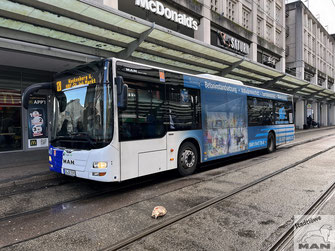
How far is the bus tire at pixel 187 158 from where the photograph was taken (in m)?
6.74

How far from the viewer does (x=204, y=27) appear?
16562 millimetres

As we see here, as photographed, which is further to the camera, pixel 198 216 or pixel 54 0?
pixel 54 0

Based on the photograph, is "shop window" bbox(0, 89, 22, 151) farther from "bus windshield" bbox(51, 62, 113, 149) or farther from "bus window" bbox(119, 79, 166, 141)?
"bus window" bbox(119, 79, 166, 141)

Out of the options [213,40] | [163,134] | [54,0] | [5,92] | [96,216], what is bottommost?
[96,216]

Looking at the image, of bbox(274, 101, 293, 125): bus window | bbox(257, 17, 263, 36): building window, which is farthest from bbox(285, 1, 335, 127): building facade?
bbox(274, 101, 293, 125): bus window

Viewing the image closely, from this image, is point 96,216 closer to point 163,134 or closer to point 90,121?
point 90,121

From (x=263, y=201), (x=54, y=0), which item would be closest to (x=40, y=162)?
(x=54, y=0)

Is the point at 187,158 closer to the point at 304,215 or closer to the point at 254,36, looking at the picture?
the point at 304,215

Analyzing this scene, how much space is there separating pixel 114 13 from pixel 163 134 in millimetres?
5118

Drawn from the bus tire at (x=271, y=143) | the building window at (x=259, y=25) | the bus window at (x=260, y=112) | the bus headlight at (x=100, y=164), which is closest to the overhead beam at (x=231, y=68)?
the bus window at (x=260, y=112)

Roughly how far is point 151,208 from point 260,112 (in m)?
7.83

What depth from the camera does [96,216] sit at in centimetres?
413

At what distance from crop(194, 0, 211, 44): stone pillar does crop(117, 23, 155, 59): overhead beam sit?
741cm

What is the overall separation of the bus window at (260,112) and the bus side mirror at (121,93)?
6.54 m
